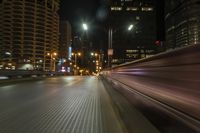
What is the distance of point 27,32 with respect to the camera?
162 m

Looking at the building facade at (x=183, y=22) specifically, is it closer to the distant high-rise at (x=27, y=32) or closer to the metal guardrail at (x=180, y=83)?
the metal guardrail at (x=180, y=83)

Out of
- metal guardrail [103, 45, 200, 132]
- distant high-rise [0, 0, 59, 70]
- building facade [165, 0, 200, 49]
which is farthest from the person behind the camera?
distant high-rise [0, 0, 59, 70]

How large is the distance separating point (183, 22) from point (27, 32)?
16147cm

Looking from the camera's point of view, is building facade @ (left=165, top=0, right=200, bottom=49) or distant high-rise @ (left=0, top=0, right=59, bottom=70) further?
distant high-rise @ (left=0, top=0, right=59, bottom=70)

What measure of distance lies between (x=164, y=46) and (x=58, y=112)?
3731mm

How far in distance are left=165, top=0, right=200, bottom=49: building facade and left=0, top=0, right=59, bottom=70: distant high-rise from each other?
14516 cm

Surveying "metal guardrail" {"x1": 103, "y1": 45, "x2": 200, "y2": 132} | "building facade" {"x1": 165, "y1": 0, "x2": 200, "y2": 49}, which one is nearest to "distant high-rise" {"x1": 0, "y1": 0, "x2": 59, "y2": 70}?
"building facade" {"x1": 165, "y1": 0, "x2": 200, "y2": 49}

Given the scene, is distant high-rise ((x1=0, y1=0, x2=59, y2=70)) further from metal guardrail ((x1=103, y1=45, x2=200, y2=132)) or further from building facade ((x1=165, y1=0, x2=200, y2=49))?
metal guardrail ((x1=103, y1=45, x2=200, y2=132))

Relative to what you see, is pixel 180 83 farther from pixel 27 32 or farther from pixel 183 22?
pixel 27 32

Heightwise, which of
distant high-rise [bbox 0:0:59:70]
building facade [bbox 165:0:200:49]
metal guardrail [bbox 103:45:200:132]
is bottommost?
metal guardrail [bbox 103:45:200:132]

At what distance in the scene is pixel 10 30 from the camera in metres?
158

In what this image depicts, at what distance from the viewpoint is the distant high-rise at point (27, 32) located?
15488 cm

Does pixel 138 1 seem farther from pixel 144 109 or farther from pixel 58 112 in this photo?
pixel 144 109

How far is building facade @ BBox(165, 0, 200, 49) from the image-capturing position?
4.84 meters
